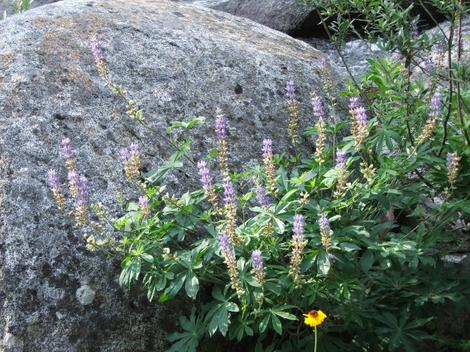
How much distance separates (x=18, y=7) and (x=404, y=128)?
16.3ft

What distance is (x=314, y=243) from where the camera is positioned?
330 cm

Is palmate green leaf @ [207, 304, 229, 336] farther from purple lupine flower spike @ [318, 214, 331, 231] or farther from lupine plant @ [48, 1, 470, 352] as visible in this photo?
purple lupine flower spike @ [318, 214, 331, 231]

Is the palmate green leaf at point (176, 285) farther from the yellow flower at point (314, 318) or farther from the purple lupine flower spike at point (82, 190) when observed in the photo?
the yellow flower at point (314, 318)

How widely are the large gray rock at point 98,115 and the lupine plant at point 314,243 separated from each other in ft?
0.59

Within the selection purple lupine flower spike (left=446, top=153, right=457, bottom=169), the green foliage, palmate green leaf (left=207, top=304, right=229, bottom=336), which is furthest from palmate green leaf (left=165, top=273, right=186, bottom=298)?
purple lupine flower spike (left=446, top=153, right=457, bottom=169)

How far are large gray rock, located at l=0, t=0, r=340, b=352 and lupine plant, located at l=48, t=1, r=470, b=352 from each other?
178 millimetres

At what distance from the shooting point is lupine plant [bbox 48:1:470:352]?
330 cm

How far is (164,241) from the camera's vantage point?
347cm

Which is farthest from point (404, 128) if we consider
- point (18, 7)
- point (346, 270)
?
point (18, 7)

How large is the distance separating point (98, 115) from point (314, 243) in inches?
60.2

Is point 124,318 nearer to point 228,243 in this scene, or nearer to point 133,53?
point 228,243

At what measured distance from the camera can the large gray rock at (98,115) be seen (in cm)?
353

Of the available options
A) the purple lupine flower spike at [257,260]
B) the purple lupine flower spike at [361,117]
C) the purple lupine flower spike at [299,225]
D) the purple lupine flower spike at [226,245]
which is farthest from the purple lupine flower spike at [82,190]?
the purple lupine flower spike at [361,117]

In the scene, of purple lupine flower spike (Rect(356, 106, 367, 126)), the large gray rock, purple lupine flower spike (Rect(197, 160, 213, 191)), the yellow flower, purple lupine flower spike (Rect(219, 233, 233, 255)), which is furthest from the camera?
the large gray rock
